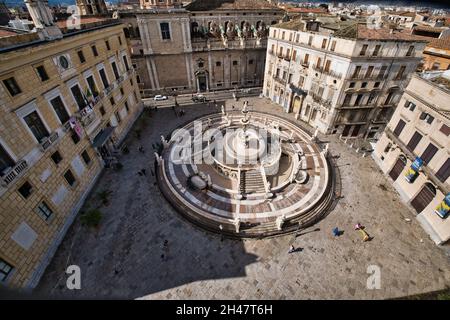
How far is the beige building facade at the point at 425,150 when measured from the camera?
2011 centimetres

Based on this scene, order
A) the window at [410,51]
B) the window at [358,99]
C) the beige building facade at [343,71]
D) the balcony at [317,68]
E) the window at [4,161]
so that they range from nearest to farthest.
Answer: the window at [4,161] < the window at [410,51] < the beige building facade at [343,71] < the window at [358,99] < the balcony at [317,68]

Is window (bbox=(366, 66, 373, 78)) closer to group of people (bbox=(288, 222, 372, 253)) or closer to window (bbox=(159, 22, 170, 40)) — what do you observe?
group of people (bbox=(288, 222, 372, 253))

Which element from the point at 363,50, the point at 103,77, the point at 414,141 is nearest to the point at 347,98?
the point at 363,50

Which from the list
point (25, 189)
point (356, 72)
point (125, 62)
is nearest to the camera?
point (25, 189)

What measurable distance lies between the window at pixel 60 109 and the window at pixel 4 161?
6427mm

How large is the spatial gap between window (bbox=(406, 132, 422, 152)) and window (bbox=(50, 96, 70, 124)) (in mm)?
37061

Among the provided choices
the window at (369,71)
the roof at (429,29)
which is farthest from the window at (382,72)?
the roof at (429,29)

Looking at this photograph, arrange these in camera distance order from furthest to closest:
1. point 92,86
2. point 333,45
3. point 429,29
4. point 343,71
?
point 429,29 < point 333,45 < point 343,71 < point 92,86

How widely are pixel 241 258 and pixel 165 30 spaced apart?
43.6 m

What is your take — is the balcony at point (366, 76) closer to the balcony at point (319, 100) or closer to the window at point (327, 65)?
the window at point (327, 65)

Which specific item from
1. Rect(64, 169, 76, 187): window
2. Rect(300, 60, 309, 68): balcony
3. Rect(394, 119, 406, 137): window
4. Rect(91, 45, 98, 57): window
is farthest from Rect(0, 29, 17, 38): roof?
Rect(394, 119, 406, 137): window

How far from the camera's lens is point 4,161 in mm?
15773

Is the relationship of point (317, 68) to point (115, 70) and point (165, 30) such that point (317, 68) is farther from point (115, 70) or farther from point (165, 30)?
point (115, 70)

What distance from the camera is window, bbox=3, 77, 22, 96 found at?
16114 mm
